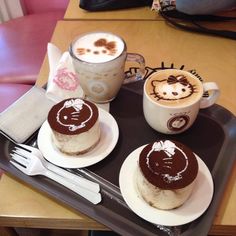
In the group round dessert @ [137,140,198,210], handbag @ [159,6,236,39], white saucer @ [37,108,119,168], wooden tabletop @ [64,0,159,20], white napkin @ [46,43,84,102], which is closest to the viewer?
round dessert @ [137,140,198,210]

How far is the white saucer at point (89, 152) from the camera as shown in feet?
2.22

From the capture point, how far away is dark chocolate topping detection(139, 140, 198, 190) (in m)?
0.57

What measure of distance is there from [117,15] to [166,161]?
2.35ft

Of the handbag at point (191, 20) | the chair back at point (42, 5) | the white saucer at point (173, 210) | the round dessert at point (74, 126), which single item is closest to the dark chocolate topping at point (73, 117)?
the round dessert at point (74, 126)

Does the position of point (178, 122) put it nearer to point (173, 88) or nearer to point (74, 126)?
point (173, 88)

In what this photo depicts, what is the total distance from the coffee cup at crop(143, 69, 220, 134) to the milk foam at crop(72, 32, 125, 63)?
11cm

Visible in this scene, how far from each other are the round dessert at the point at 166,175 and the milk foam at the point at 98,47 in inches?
9.9

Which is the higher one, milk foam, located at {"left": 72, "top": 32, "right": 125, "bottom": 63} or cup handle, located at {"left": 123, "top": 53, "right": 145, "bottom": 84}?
milk foam, located at {"left": 72, "top": 32, "right": 125, "bottom": 63}

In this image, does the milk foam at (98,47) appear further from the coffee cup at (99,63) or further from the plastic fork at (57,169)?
the plastic fork at (57,169)

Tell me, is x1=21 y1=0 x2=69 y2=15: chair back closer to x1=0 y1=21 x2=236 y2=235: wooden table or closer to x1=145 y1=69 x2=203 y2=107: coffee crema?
x1=0 y1=21 x2=236 y2=235: wooden table

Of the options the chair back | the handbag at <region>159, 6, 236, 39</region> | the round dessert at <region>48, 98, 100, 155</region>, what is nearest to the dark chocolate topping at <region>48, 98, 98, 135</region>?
the round dessert at <region>48, 98, 100, 155</region>

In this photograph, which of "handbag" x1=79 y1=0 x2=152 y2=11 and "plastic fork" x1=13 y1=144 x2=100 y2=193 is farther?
"handbag" x1=79 y1=0 x2=152 y2=11

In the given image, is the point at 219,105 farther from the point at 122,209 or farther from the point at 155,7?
the point at 155,7

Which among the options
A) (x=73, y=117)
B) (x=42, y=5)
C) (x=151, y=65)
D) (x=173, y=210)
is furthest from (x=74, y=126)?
(x=42, y=5)
